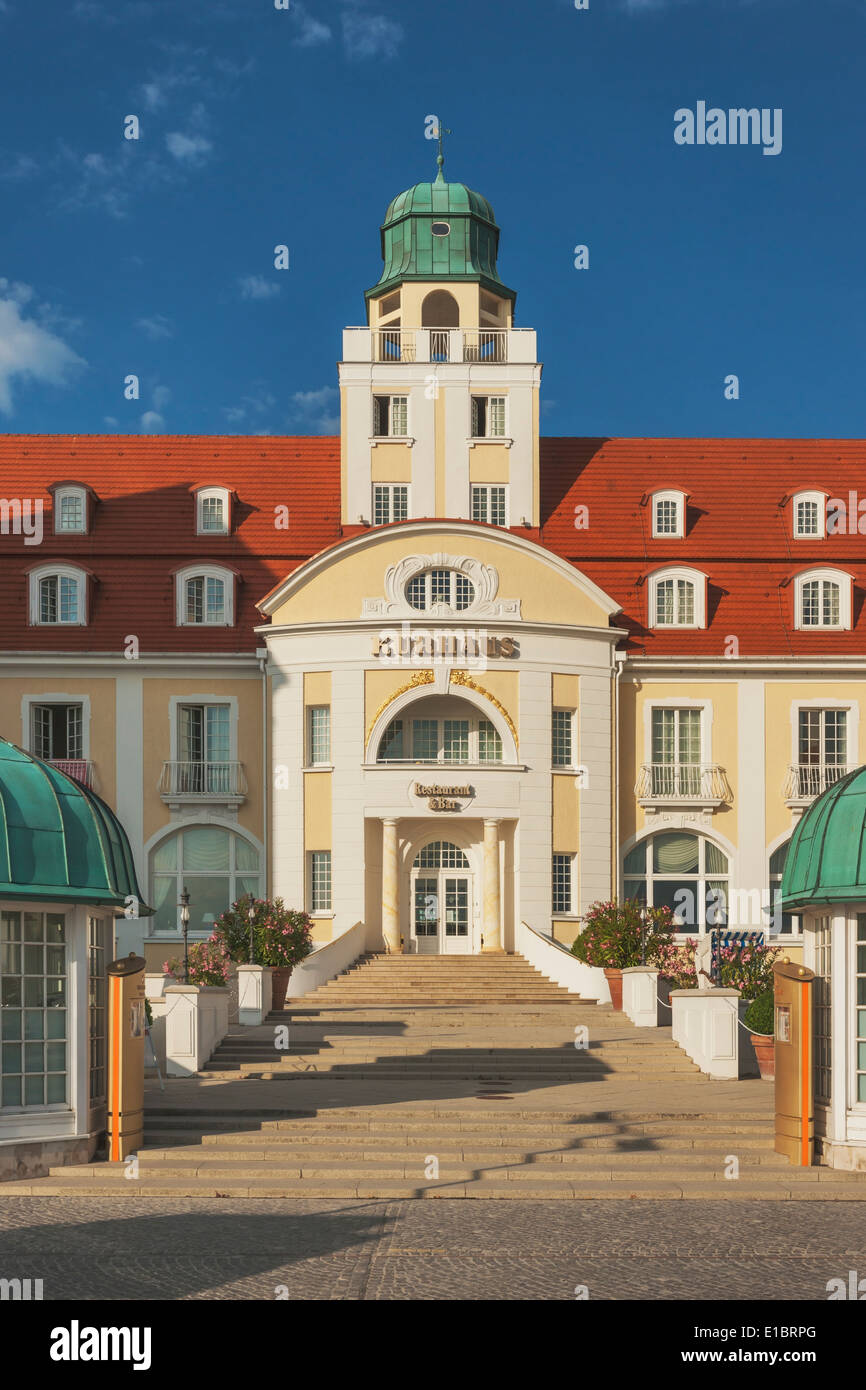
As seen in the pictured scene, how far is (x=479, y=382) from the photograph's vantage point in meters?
45.0

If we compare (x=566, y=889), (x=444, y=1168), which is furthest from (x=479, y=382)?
(x=444, y=1168)

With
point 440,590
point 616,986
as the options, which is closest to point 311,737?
point 440,590

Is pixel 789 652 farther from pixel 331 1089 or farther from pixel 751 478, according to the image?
pixel 331 1089

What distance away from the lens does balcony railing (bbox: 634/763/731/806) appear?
42.4 metres

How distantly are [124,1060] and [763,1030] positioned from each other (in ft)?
A: 38.5

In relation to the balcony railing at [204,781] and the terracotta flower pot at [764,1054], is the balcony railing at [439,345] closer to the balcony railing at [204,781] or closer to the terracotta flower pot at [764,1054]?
the balcony railing at [204,781]

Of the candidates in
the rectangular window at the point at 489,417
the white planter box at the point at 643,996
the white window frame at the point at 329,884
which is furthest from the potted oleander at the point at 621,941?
the rectangular window at the point at 489,417

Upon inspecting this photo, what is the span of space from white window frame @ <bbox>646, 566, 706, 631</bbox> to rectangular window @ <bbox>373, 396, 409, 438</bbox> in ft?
26.4

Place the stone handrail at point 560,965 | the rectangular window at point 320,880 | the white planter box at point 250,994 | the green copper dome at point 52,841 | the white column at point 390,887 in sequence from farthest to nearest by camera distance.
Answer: the rectangular window at point 320,880, the white column at point 390,887, the stone handrail at point 560,965, the white planter box at point 250,994, the green copper dome at point 52,841

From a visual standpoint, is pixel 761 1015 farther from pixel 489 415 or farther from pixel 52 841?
pixel 489 415

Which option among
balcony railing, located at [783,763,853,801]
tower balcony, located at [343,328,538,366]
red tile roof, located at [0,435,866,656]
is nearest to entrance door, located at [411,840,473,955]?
red tile roof, located at [0,435,866,656]

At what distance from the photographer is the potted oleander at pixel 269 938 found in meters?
33.2

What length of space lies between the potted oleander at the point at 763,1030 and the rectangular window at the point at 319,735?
16.4 metres

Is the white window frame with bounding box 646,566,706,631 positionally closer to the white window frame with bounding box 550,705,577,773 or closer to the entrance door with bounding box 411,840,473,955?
the white window frame with bounding box 550,705,577,773
